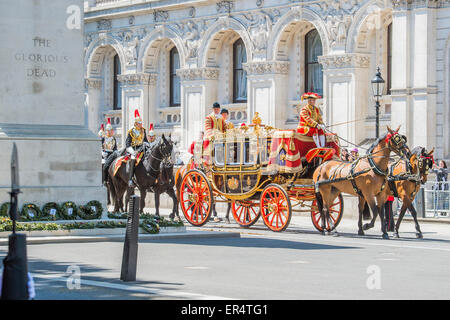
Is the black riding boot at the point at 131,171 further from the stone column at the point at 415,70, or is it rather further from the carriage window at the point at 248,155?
the stone column at the point at 415,70

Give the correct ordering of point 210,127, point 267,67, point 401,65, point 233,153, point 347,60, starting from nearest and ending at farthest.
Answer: point 233,153 < point 210,127 < point 401,65 < point 347,60 < point 267,67

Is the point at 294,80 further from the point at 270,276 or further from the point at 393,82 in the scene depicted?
the point at 270,276

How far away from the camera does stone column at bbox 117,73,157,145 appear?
147 ft

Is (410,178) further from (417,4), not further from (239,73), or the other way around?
(239,73)

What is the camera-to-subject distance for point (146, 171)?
25.2 m

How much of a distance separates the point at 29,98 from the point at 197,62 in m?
23.5

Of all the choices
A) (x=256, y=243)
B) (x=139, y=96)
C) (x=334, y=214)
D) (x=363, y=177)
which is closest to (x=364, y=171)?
(x=363, y=177)

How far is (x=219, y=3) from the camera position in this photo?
4069 cm

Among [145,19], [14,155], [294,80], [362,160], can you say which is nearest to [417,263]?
[362,160]

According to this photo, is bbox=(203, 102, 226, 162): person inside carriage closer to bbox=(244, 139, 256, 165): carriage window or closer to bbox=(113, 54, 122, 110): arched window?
bbox=(244, 139, 256, 165): carriage window

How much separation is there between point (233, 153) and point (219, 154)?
439mm

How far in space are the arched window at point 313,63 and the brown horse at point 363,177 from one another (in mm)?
17402

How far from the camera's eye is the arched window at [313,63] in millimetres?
38375

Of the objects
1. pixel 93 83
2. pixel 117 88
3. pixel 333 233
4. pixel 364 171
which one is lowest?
pixel 333 233
